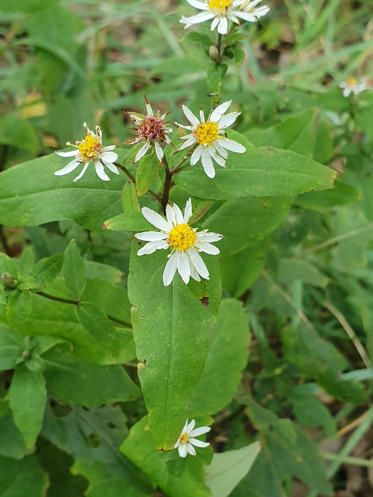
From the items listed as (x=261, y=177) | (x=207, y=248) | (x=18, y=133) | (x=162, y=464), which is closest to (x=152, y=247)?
(x=207, y=248)

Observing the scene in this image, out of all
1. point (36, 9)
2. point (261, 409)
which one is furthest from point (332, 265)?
point (36, 9)

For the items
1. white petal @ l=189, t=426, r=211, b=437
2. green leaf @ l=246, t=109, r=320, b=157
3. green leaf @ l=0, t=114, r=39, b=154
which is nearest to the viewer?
white petal @ l=189, t=426, r=211, b=437

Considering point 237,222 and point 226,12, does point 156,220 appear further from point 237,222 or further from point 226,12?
point 226,12

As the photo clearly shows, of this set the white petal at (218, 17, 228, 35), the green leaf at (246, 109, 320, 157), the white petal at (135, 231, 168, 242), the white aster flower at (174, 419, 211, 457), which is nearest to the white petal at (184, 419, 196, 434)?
the white aster flower at (174, 419, 211, 457)

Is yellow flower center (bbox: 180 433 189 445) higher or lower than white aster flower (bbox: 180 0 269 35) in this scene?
lower

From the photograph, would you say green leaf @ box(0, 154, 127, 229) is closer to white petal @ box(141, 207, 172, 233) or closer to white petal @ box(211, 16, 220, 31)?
white petal @ box(141, 207, 172, 233)

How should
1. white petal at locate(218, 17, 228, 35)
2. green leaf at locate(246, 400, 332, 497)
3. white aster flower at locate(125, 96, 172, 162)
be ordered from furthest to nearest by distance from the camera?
green leaf at locate(246, 400, 332, 497) → white petal at locate(218, 17, 228, 35) → white aster flower at locate(125, 96, 172, 162)
